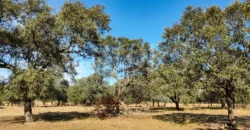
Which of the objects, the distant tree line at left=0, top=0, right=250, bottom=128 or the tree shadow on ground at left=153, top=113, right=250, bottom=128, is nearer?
the distant tree line at left=0, top=0, right=250, bottom=128

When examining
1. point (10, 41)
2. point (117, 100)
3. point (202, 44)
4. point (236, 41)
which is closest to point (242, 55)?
point (236, 41)

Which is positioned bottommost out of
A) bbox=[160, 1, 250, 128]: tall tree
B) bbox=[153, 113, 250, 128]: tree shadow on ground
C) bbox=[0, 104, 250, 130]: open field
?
bbox=[153, 113, 250, 128]: tree shadow on ground

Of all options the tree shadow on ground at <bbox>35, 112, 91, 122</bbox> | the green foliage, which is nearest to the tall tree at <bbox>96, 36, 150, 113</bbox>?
the tree shadow on ground at <bbox>35, 112, 91, 122</bbox>

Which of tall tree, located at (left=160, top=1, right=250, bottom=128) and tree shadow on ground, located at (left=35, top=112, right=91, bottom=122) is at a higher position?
tall tree, located at (left=160, top=1, right=250, bottom=128)

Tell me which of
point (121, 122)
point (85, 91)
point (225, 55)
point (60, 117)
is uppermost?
point (225, 55)

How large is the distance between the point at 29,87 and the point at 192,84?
57.4 ft

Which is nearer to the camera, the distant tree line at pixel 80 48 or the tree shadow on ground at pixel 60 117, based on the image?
the distant tree line at pixel 80 48

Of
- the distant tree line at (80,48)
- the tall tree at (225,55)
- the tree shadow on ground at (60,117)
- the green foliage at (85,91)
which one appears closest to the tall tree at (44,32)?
the distant tree line at (80,48)

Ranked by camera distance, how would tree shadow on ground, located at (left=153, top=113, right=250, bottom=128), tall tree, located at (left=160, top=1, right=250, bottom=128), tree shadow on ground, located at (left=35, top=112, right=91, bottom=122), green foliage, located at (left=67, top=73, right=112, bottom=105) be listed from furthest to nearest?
green foliage, located at (left=67, top=73, right=112, bottom=105) < tree shadow on ground, located at (left=35, top=112, right=91, bottom=122) < tree shadow on ground, located at (left=153, top=113, right=250, bottom=128) < tall tree, located at (left=160, top=1, right=250, bottom=128)

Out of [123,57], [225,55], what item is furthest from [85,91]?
[225,55]

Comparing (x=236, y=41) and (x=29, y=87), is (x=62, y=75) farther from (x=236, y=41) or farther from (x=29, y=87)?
(x=236, y=41)

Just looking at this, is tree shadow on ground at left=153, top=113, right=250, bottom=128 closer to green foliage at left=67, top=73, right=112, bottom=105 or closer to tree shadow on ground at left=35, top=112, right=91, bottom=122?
tree shadow on ground at left=35, top=112, right=91, bottom=122

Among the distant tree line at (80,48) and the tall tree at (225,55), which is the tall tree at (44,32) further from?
the tall tree at (225,55)

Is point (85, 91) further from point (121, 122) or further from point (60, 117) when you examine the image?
point (121, 122)
